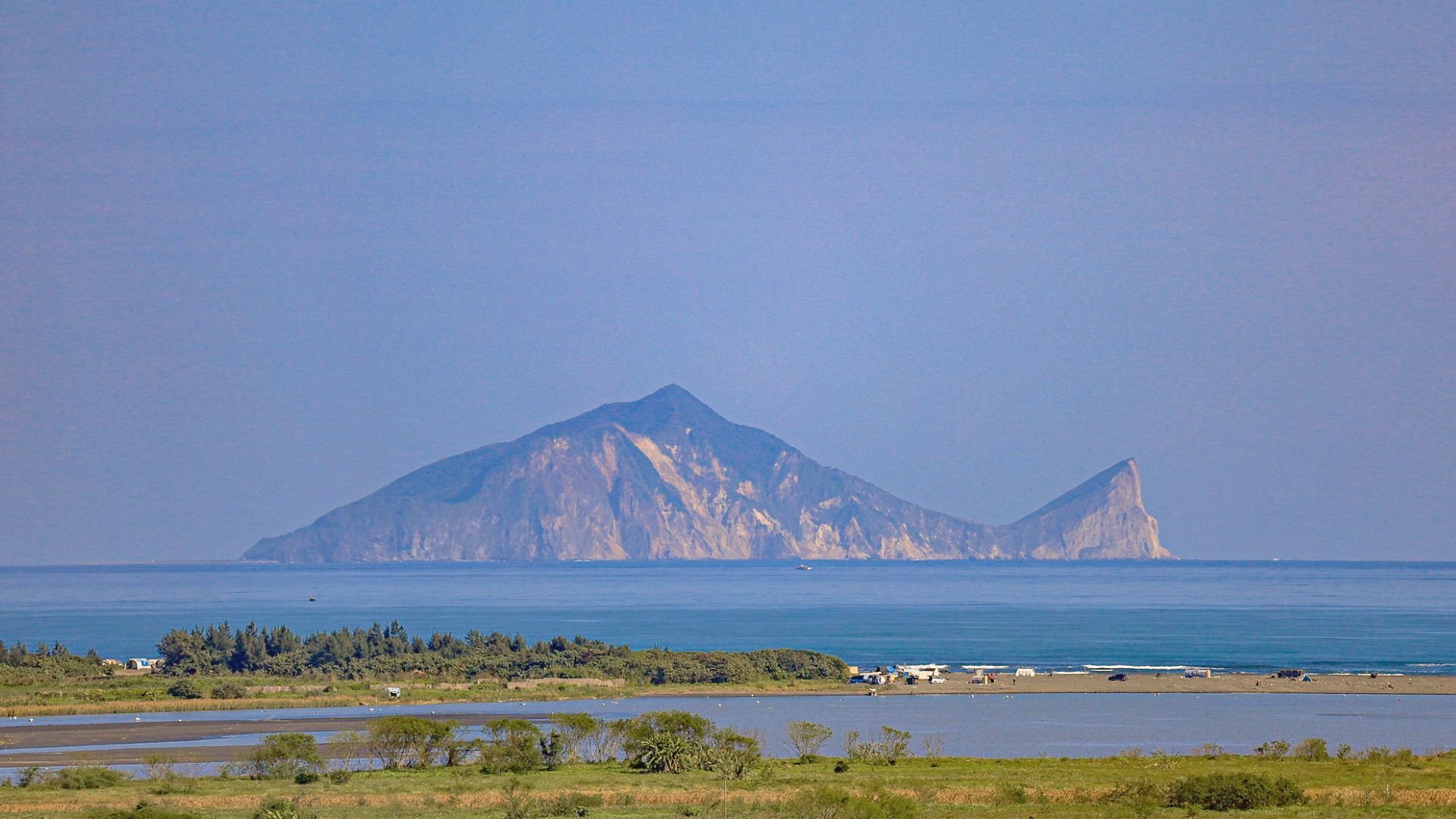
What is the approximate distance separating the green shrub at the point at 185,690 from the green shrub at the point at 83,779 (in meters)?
25.6

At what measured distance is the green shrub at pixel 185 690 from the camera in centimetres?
6638

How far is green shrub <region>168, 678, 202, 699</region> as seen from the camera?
6638cm

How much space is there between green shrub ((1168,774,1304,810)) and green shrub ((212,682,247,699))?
45.1m

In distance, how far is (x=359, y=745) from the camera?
4750 centimetres

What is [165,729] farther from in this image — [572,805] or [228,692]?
[572,805]

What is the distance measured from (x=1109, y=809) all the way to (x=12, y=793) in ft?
91.1

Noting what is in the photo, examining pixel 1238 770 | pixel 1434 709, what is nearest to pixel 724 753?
pixel 1238 770

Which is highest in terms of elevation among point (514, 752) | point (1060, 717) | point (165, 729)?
point (514, 752)

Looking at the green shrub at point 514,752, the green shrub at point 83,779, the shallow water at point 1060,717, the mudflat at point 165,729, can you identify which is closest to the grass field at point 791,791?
the green shrub at point 83,779

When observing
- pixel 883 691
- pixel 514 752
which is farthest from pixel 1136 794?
pixel 883 691

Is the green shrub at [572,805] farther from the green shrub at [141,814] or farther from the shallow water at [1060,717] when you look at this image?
the shallow water at [1060,717]

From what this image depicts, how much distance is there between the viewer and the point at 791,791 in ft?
126

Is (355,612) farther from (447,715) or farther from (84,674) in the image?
(447,715)

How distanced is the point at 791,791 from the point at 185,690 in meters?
38.7
